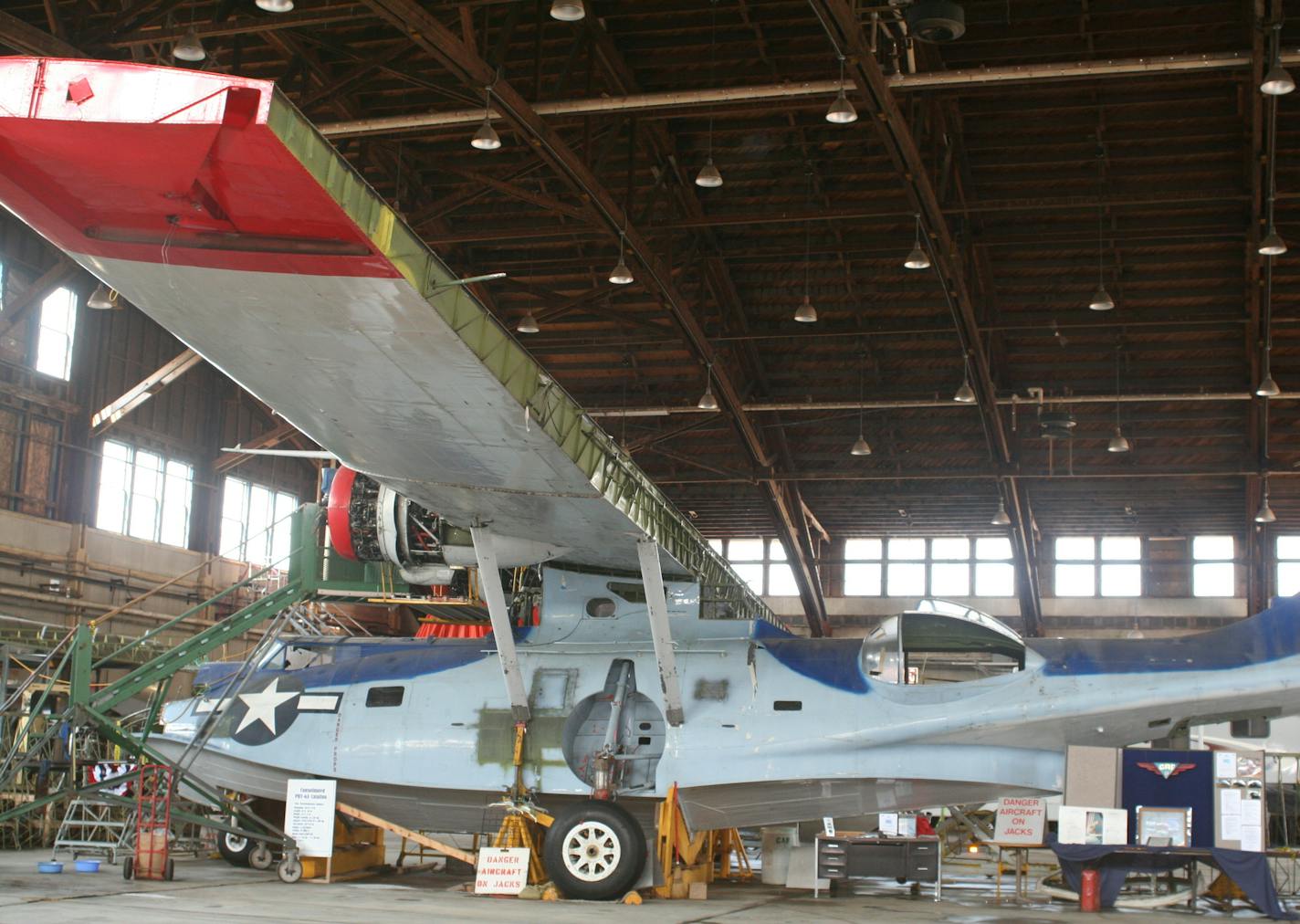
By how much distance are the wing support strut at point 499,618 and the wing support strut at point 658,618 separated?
157 cm

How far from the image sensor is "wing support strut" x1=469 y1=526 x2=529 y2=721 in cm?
1356

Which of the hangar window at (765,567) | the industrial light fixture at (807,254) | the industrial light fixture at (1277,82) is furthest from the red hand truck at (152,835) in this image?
the hangar window at (765,567)

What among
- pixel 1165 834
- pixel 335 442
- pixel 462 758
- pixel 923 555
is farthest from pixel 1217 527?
pixel 335 442

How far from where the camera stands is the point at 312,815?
48.5 ft

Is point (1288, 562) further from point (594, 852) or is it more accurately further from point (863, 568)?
point (594, 852)

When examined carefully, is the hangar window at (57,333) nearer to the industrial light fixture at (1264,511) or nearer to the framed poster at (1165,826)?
the framed poster at (1165,826)

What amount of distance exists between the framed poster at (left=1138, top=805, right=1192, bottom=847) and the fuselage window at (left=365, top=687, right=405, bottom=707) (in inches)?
327

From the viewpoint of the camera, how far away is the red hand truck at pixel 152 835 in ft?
46.5

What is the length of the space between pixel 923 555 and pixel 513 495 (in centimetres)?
3026

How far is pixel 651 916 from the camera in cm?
1191

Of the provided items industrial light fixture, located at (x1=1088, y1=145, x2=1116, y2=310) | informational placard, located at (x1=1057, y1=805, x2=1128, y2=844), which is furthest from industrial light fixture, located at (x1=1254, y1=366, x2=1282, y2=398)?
informational placard, located at (x1=1057, y1=805, x2=1128, y2=844)

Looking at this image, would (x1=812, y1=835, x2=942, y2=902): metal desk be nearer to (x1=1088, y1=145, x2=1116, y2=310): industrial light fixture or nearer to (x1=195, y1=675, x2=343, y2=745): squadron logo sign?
(x1=195, y1=675, x2=343, y2=745): squadron logo sign

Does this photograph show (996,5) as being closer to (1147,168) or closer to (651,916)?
(1147,168)

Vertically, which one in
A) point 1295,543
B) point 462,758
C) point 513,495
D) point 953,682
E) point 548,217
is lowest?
point 462,758
